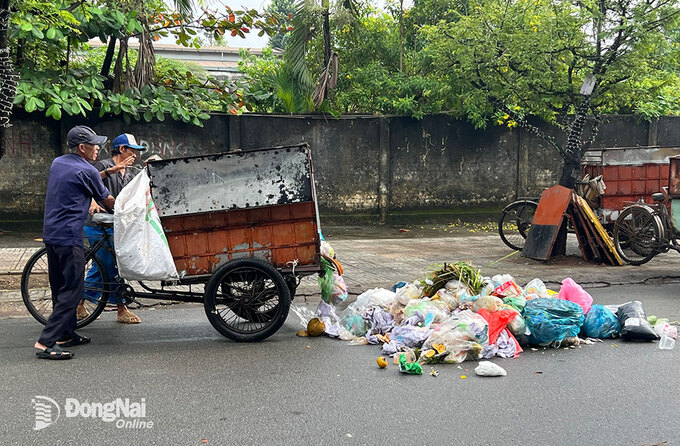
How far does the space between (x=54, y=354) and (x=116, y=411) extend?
1.24m

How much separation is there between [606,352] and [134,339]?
3917 mm

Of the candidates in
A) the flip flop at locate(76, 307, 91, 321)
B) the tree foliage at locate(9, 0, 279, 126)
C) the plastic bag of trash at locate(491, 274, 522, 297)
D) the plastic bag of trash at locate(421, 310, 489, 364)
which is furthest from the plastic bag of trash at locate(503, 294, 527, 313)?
the tree foliage at locate(9, 0, 279, 126)

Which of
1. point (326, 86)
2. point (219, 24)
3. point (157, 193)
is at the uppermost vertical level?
point (219, 24)

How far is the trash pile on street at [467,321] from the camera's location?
194 inches

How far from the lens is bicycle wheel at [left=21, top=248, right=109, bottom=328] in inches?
212

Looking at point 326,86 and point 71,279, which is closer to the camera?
point 71,279

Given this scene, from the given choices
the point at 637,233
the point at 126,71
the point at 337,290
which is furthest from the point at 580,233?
the point at 126,71

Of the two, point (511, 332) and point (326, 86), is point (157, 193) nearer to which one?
point (511, 332)

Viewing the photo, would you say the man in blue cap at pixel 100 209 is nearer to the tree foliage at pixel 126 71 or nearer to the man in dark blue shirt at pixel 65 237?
the man in dark blue shirt at pixel 65 237

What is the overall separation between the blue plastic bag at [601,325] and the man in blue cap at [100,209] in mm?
4067

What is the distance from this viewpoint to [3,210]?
12.0 m

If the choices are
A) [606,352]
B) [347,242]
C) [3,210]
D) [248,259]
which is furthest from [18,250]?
[606,352]

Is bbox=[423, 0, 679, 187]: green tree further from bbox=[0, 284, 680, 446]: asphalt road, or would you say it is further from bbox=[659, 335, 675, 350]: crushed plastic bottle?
bbox=[0, 284, 680, 446]: asphalt road

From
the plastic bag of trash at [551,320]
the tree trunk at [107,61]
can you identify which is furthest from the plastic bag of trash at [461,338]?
the tree trunk at [107,61]
